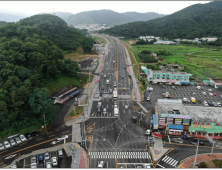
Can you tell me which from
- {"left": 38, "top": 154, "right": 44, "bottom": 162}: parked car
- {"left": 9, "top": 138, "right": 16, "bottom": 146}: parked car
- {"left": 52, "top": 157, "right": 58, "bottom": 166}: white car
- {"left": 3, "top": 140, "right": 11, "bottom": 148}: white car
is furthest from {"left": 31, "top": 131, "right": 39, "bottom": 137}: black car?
{"left": 52, "top": 157, "right": 58, "bottom": 166}: white car

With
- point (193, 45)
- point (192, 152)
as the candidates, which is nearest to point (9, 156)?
point (192, 152)

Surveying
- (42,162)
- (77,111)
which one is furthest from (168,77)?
(42,162)

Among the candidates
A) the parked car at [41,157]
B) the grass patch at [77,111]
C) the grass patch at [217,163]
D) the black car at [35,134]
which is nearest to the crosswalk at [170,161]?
the grass patch at [217,163]

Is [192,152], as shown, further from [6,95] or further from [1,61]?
[1,61]

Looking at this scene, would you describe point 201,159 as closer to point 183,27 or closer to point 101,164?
point 101,164

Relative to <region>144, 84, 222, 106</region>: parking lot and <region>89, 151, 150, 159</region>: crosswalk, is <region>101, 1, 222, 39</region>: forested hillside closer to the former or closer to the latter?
<region>144, 84, 222, 106</region>: parking lot
